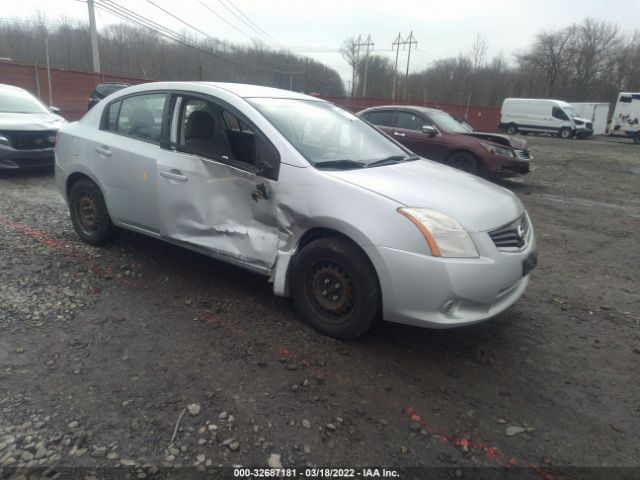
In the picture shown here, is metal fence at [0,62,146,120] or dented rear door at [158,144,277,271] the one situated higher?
metal fence at [0,62,146,120]

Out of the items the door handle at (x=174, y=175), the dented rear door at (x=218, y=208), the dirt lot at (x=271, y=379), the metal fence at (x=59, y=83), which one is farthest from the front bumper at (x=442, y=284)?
the metal fence at (x=59, y=83)

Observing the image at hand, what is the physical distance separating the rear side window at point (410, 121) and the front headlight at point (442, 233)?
718 centimetres

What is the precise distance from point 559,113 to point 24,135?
3130 cm

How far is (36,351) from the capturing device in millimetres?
2820

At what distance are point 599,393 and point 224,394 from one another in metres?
2.21

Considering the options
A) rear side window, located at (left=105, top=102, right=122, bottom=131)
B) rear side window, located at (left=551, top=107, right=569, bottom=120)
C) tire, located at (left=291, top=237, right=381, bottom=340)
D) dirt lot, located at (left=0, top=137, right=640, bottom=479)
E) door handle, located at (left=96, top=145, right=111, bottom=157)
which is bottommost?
dirt lot, located at (left=0, top=137, right=640, bottom=479)

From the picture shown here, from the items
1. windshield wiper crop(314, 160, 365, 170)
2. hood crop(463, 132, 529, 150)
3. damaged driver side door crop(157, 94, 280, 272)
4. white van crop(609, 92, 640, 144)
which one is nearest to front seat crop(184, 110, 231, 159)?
damaged driver side door crop(157, 94, 280, 272)

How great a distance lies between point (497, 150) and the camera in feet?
29.7

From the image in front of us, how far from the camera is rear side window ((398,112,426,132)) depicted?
31.4 feet

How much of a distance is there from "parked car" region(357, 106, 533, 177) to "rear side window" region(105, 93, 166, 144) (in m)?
6.42

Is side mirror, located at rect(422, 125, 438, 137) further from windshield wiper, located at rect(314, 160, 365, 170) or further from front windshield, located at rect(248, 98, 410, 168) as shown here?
windshield wiper, located at rect(314, 160, 365, 170)

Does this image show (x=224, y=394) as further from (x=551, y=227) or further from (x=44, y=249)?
(x=551, y=227)

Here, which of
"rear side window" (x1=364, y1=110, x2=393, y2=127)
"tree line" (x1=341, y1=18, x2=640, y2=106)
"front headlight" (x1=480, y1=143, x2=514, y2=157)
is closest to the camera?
"front headlight" (x1=480, y1=143, x2=514, y2=157)

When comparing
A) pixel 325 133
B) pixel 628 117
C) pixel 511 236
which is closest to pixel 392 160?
pixel 325 133
